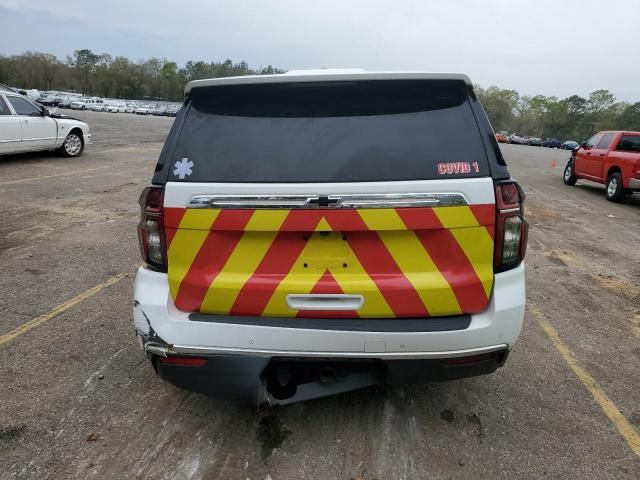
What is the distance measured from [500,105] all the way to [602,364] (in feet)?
440

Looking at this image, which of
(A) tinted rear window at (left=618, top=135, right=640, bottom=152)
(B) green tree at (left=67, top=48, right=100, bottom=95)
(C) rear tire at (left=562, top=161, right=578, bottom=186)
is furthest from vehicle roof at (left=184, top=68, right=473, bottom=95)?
(B) green tree at (left=67, top=48, right=100, bottom=95)

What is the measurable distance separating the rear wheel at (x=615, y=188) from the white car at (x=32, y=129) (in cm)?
1432

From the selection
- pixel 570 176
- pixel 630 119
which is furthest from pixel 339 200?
pixel 630 119

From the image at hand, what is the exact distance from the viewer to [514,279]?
2.55 meters

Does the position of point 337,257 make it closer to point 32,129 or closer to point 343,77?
point 343,77

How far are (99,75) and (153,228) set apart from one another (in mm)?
156050

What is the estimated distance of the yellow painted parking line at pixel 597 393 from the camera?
9.42ft

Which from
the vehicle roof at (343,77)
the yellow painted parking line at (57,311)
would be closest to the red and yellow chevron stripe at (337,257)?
the vehicle roof at (343,77)

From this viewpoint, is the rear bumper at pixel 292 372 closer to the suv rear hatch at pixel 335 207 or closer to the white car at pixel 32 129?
the suv rear hatch at pixel 335 207

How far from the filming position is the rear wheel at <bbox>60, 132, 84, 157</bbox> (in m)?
13.9

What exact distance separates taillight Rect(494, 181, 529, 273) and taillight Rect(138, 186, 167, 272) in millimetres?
1643

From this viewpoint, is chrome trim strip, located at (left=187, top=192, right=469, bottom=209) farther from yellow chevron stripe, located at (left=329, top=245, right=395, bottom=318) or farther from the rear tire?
the rear tire

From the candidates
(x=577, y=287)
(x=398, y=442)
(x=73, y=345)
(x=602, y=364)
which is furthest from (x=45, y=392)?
(x=577, y=287)

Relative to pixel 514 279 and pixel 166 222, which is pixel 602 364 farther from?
pixel 166 222
